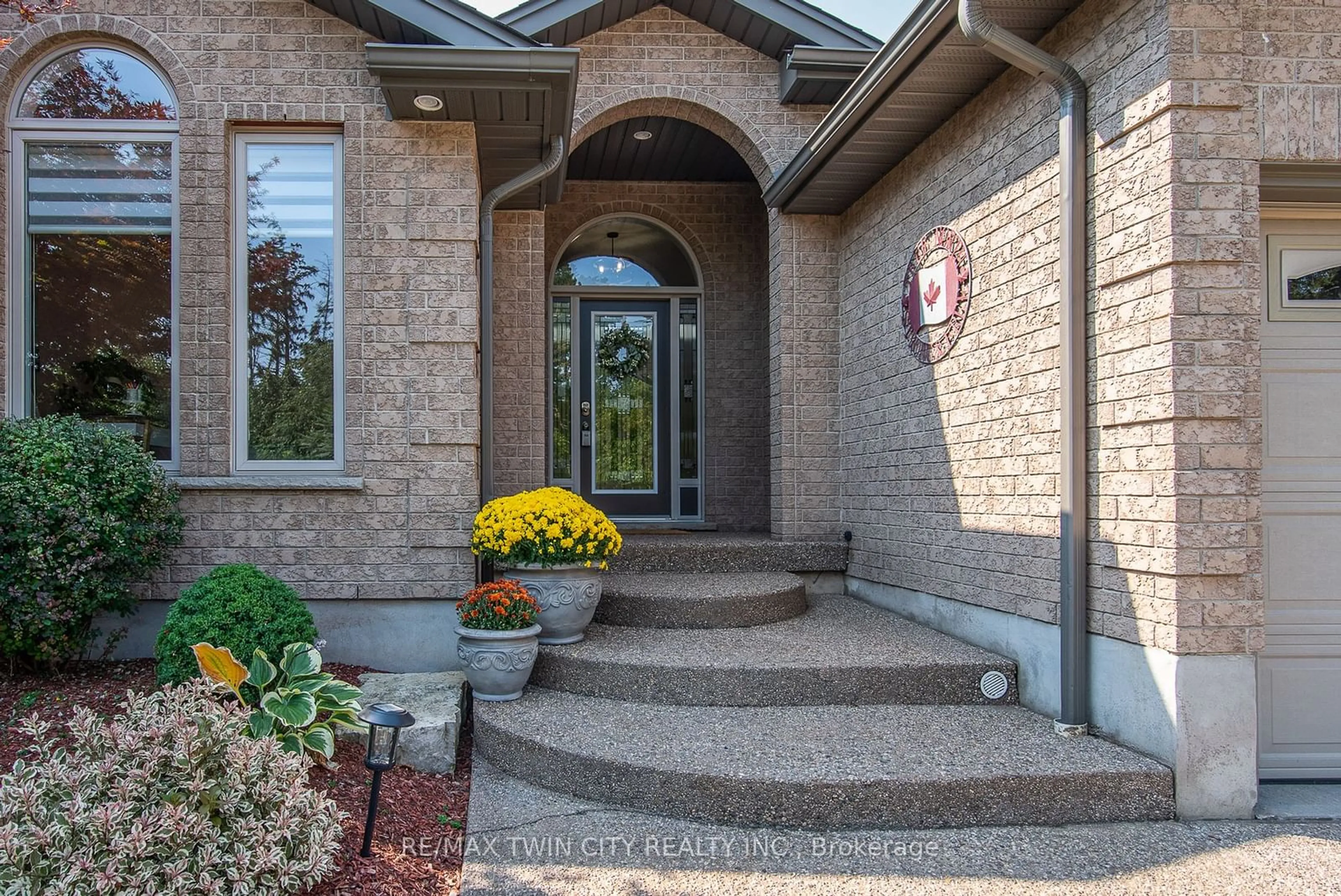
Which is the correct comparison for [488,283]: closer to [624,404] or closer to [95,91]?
[95,91]

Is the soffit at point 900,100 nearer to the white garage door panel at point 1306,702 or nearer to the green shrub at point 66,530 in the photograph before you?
the white garage door panel at point 1306,702

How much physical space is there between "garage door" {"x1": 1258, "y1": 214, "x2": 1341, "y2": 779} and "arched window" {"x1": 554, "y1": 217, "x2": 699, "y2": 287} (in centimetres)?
519

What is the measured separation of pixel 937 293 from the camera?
15.8 ft

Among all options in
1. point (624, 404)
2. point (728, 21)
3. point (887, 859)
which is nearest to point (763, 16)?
point (728, 21)

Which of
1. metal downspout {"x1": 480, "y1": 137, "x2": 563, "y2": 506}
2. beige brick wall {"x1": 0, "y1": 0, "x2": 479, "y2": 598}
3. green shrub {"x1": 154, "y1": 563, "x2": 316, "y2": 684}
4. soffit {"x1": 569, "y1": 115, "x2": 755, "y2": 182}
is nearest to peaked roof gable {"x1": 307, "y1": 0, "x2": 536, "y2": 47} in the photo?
beige brick wall {"x1": 0, "y1": 0, "x2": 479, "y2": 598}

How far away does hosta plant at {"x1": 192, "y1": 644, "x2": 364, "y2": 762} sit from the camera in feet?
10.5

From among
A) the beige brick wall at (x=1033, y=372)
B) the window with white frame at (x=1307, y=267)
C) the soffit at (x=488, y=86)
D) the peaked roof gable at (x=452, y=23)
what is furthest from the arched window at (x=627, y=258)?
the window with white frame at (x=1307, y=267)

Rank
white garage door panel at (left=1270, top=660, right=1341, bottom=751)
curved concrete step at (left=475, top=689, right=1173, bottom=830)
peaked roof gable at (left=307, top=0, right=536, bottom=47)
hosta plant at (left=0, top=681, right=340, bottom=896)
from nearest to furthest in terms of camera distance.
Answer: hosta plant at (left=0, top=681, right=340, bottom=896) → curved concrete step at (left=475, top=689, right=1173, bottom=830) → white garage door panel at (left=1270, top=660, right=1341, bottom=751) → peaked roof gable at (left=307, top=0, right=536, bottom=47)

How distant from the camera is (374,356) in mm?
4660

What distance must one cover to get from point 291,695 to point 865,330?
167 inches

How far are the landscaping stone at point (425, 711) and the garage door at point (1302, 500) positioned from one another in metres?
3.38

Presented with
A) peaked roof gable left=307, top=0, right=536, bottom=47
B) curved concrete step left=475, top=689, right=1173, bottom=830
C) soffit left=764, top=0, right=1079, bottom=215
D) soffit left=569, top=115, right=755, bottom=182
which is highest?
soffit left=569, top=115, right=755, bottom=182

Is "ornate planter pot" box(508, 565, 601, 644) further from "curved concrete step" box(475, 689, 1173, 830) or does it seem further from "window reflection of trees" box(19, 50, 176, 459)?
"window reflection of trees" box(19, 50, 176, 459)

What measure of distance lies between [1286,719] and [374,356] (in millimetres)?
4649
